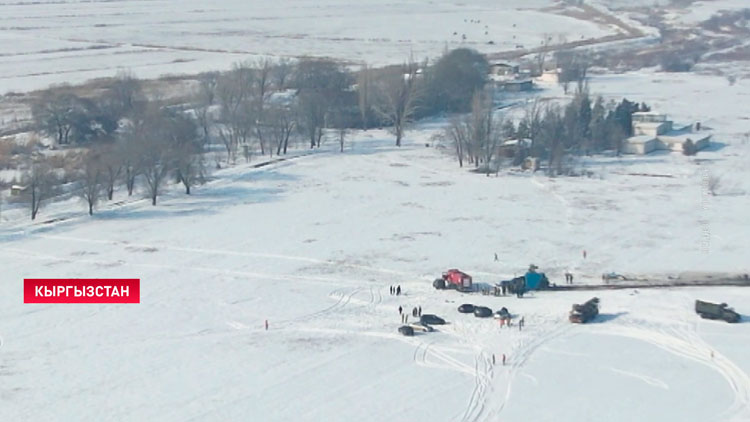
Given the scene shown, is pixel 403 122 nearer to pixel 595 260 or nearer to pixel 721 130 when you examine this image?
pixel 721 130

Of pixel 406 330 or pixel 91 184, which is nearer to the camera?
pixel 406 330

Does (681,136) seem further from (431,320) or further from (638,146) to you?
(431,320)

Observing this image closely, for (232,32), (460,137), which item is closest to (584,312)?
(460,137)

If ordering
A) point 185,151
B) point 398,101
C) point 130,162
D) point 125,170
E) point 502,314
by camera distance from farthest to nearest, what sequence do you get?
point 398,101 < point 185,151 < point 125,170 < point 130,162 < point 502,314

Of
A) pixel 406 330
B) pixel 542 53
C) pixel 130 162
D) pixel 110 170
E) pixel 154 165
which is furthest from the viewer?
pixel 542 53

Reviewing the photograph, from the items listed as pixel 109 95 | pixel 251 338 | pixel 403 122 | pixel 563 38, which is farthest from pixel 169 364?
pixel 563 38

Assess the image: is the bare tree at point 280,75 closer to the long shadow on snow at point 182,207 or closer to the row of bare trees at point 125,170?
the row of bare trees at point 125,170

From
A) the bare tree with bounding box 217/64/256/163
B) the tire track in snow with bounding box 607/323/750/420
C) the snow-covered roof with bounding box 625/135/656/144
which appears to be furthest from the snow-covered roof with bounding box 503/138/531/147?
the tire track in snow with bounding box 607/323/750/420

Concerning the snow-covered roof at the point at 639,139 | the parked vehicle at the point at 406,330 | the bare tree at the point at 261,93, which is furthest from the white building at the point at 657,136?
the parked vehicle at the point at 406,330
